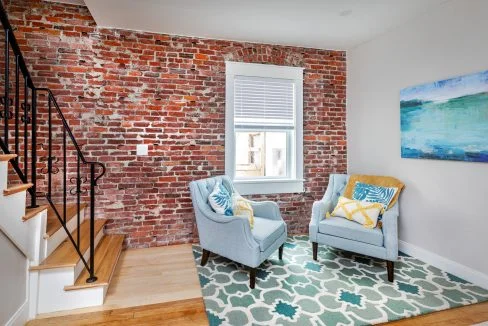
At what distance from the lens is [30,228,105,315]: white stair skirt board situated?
2107 millimetres

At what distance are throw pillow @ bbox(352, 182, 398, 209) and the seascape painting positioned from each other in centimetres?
49

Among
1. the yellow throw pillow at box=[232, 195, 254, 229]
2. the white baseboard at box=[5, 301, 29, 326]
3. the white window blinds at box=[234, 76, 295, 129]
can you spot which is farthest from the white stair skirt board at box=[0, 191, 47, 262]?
the white window blinds at box=[234, 76, 295, 129]

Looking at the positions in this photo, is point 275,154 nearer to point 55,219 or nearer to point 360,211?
point 360,211

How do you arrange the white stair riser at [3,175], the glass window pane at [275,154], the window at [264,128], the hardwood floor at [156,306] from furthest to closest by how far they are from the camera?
1. the glass window pane at [275,154]
2. the window at [264,128]
3. the hardwood floor at [156,306]
4. the white stair riser at [3,175]

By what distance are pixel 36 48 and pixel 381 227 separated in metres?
4.21

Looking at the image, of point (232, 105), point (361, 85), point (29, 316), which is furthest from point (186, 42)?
point (29, 316)

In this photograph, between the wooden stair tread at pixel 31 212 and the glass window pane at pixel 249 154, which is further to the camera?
the glass window pane at pixel 249 154

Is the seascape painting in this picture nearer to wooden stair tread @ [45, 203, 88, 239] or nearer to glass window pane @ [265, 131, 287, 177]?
glass window pane @ [265, 131, 287, 177]

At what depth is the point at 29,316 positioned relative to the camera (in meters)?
2.04

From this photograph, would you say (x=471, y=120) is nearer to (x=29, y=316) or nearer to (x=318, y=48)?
(x=318, y=48)

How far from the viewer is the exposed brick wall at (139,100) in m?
3.15

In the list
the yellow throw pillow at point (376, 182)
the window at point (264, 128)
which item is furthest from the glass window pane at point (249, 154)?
the yellow throw pillow at point (376, 182)

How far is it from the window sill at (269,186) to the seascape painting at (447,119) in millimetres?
1424

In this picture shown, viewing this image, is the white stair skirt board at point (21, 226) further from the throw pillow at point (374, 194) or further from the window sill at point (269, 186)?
the throw pillow at point (374, 194)
